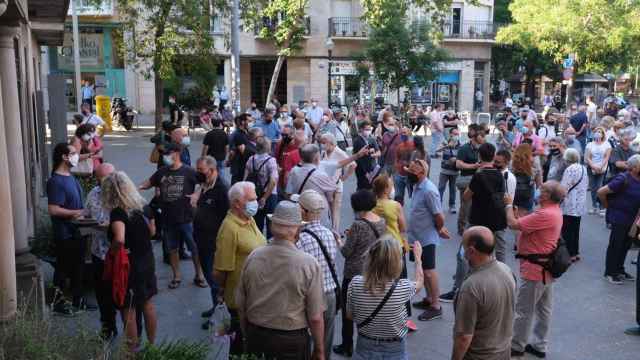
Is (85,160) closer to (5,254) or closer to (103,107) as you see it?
(5,254)

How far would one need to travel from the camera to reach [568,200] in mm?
9430

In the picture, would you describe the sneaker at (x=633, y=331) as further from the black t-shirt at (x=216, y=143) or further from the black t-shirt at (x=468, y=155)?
the black t-shirt at (x=216, y=143)

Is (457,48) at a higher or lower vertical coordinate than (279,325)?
higher

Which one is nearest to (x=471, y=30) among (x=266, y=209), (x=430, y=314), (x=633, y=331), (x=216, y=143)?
(x=216, y=143)

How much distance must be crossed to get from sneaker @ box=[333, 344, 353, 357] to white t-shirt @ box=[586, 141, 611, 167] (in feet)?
26.5

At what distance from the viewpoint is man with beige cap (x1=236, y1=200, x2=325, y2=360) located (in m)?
4.28

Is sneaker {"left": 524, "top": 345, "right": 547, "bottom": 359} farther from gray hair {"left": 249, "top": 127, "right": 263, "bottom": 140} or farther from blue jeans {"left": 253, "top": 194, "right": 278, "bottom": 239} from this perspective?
gray hair {"left": 249, "top": 127, "right": 263, "bottom": 140}

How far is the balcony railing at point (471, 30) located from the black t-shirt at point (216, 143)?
33.3m

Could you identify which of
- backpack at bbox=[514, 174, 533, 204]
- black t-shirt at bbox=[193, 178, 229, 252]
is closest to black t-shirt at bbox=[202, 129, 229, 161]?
black t-shirt at bbox=[193, 178, 229, 252]

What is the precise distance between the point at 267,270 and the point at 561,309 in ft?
16.0

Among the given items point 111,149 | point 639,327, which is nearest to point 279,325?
point 639,327

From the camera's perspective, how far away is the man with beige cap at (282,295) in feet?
14.0

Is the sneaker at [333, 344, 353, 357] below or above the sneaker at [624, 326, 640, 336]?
above

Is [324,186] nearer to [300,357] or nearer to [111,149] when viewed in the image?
[300,357]
